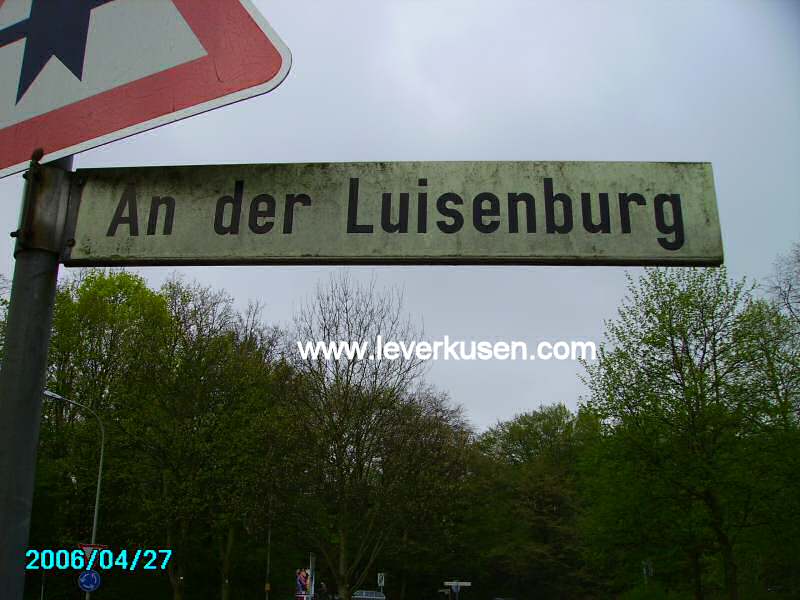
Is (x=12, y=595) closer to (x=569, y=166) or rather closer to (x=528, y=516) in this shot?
(x=569, y=166)

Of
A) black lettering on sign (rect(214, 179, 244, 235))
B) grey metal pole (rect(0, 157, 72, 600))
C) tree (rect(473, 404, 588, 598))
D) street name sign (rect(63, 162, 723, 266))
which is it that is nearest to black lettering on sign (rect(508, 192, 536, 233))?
street name sign (rect(63, 162, 723, 266))

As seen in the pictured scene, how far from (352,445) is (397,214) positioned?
2075cm

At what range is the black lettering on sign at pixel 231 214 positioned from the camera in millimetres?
2574

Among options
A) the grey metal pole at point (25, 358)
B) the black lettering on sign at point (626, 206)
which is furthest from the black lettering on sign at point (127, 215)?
the black lettering on sign at point (626, 206)

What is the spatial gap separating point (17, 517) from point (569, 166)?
2143mm

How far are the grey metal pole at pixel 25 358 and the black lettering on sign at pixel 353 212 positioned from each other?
100 centimetres

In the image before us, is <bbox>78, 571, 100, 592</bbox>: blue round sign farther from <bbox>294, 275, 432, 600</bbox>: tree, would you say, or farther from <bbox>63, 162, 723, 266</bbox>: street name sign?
<bbox>63, 162, 723, 266</bbox>: street name sign

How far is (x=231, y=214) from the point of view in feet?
8.50

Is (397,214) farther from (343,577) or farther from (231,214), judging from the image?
(343,577)

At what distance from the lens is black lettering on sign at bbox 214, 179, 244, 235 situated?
8.45ft

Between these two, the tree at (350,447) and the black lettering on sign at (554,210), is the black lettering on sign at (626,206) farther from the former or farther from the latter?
the tree at (350,447)

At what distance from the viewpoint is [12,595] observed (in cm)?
201
